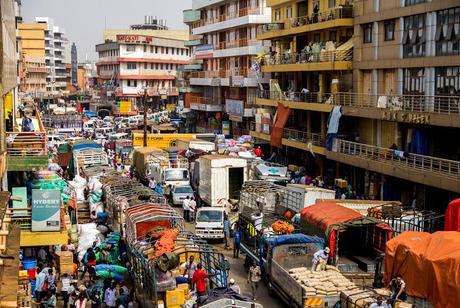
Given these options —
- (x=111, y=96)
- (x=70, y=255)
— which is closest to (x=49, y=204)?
(x=70, y=255)

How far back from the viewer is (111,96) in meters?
111

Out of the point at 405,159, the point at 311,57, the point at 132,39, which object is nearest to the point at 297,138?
the point at 311,57

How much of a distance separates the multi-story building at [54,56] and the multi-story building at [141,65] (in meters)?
33.0

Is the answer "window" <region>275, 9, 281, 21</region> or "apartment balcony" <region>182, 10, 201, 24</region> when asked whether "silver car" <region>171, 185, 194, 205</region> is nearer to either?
"window" <region>275, 9, 281, 21</region>

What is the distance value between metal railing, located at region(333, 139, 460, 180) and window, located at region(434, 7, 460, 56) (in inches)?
178

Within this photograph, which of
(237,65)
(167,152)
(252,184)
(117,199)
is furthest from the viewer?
(237,65)

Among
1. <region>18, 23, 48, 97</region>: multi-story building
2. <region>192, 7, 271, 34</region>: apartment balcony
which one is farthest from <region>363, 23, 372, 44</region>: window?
<region>18, 23, 48, 97</region>: multi-story building

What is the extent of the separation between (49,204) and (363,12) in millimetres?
22331

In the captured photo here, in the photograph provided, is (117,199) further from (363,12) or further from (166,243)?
(363,12)

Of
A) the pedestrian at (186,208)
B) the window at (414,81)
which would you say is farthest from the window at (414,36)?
the pedestrian at (186,208)

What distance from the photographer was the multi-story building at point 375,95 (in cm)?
3148

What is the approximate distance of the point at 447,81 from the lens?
3167 centimetres

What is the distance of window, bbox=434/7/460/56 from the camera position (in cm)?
3072

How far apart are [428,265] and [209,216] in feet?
45.5
